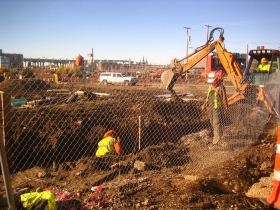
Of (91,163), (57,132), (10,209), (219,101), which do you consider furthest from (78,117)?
(10,209)

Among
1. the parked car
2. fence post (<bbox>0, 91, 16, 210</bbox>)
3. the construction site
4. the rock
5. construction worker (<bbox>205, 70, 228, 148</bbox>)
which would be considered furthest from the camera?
the parked car

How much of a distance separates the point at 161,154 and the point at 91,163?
5.95ft

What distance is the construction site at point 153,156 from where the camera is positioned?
447 centimetres

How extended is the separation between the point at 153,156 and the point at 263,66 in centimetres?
643

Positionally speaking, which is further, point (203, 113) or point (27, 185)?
point (203, 113)

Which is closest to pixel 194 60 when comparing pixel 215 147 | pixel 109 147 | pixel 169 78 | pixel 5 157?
pixel 169 78

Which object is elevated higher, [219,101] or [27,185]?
[219,101]

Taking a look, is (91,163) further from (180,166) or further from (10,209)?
(10,209)

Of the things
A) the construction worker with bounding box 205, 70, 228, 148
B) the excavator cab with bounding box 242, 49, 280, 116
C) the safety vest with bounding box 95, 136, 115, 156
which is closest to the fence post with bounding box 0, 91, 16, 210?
the safety vest with bounding box 95, 136, 115, 156

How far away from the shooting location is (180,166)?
6570 millimetres

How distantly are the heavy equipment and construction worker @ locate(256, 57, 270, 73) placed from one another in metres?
0.15

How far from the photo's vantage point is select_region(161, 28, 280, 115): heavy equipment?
354 inches

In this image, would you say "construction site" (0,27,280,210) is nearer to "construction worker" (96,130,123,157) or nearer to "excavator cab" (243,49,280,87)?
"excavator cab" (243,49,280,87)

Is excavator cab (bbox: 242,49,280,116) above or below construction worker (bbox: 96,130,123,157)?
above
